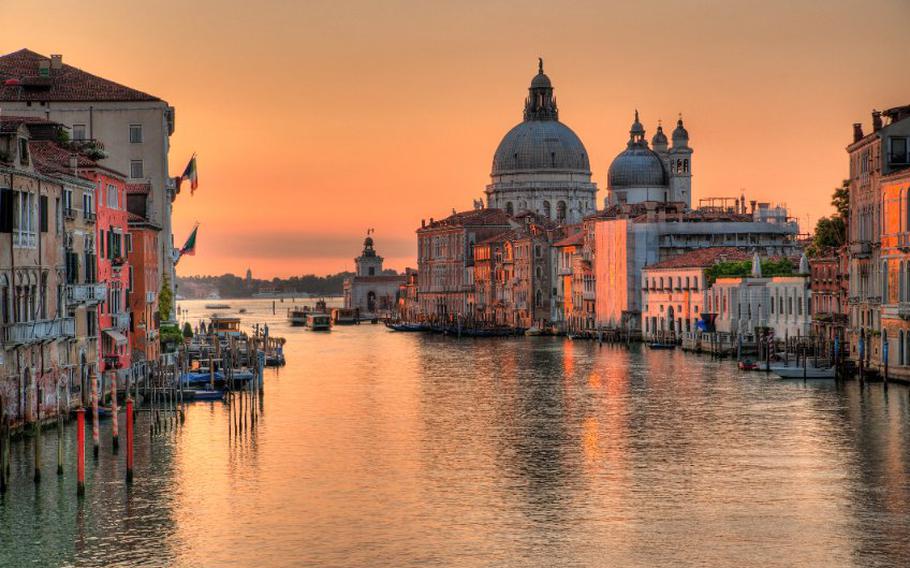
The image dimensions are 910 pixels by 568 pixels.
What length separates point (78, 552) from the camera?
22000 mm

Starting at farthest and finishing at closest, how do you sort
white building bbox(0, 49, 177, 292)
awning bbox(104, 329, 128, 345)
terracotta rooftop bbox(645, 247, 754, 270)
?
terracotta rooftop bbox(645, 247, 754, 270), white building bbox(0, 49, 177, 292), awning bbox(104, 329, 128, 345)

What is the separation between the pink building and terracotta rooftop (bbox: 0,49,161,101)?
41.9 ft

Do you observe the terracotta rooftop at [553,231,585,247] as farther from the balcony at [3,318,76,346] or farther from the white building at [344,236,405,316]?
the balcony at [3,318,76,346]

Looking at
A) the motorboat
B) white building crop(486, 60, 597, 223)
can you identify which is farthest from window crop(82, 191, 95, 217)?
white building crop(486, 60, 597, 223)

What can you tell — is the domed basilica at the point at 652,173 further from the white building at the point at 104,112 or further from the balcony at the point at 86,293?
the balcony at the point at 86,293

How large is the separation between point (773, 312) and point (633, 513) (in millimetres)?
42002

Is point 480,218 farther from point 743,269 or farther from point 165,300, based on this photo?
point 165,300

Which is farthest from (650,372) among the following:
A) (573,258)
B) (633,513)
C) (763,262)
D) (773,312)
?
(573,258)

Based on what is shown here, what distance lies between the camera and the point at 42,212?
3136 centimetres

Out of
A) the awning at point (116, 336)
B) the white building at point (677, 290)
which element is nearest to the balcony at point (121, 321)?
the awning at point (116, 336)

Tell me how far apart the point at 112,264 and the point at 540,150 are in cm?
9311

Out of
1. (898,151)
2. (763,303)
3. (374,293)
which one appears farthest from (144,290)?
(374,293)

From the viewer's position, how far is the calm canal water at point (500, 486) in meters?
22.2

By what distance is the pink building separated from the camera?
37.0m
